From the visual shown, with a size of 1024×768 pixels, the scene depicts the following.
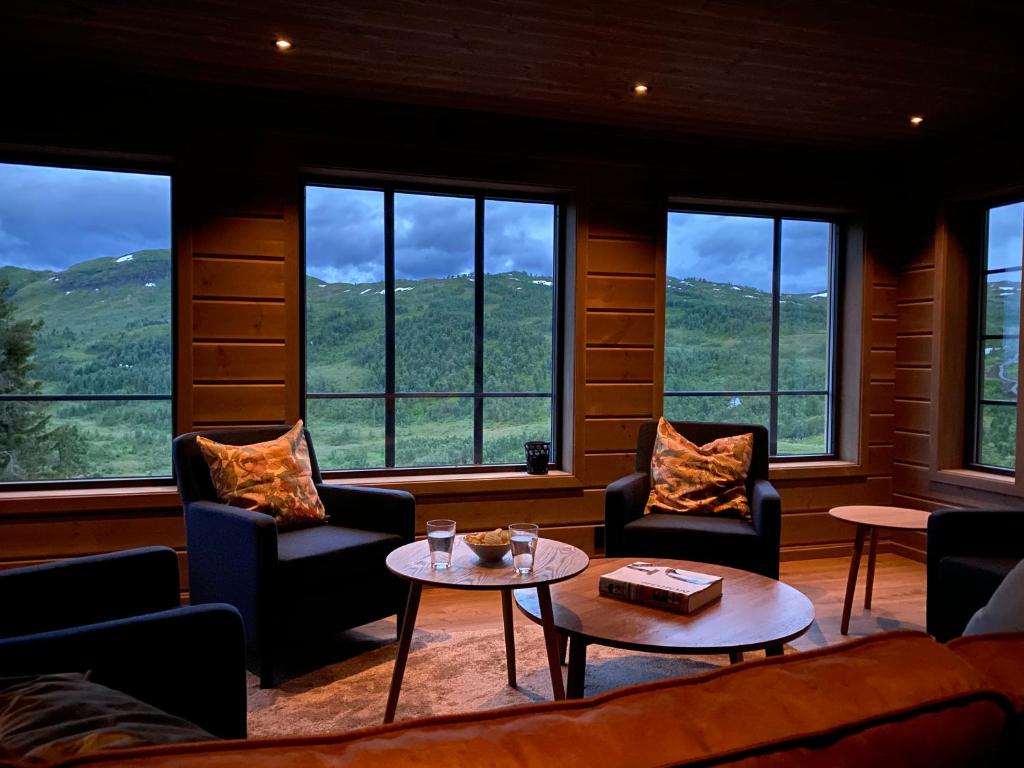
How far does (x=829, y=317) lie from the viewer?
4.91m

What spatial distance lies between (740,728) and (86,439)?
3.83 m

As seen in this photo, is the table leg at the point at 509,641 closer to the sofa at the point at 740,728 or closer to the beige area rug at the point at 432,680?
the beige area rug at the point at 432,680

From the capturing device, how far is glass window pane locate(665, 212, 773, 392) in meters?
4.62

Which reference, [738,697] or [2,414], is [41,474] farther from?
[738,697]

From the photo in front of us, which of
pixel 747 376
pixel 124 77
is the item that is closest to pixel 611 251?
pixel 747 376

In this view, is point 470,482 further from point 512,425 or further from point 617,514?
point 617,514

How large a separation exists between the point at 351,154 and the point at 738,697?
3.65 meters

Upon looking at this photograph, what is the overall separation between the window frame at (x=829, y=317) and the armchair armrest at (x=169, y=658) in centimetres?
358

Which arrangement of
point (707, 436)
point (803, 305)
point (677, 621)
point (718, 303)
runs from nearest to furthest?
1. point (677, 621)
2. point (707, 436)
3. point (718, 303)
4. point (803, 305)

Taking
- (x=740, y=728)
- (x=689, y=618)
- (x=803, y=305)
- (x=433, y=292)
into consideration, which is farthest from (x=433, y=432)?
(x=740, y=728)

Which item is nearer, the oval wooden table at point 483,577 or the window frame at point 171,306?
the oval wooden table at point 483,577

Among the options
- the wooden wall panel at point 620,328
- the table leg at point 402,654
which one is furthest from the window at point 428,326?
the table leg at point 402,654

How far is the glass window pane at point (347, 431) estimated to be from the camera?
404cm

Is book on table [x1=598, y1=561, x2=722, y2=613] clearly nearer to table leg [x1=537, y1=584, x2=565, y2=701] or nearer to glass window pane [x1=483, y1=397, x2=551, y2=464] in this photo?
table leg [x1=537, y1=584, x2=565, y2=701]
